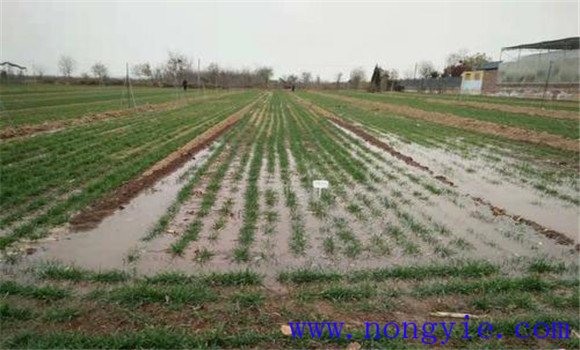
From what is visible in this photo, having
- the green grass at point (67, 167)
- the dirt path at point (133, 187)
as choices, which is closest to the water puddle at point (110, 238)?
the dirt path at point (133, 187)

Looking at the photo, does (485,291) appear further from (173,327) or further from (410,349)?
(173,327)

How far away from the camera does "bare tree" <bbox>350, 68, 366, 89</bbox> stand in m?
102

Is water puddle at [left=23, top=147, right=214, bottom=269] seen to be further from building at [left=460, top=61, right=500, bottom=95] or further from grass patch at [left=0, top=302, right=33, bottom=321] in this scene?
building at [left=460, top=61, right=500, bottom=95]

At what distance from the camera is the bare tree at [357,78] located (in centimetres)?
10231

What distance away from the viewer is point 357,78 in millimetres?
104188

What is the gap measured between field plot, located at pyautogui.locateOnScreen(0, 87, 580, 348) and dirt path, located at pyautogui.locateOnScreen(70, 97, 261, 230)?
0.05 m

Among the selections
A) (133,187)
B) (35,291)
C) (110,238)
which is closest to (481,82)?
(133,187)

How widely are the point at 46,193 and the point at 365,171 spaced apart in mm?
7138

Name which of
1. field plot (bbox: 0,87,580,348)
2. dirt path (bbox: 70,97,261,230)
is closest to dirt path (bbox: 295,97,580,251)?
field plot (bbox: 0,87,580,348)

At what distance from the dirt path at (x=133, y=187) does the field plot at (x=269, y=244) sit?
0.05 metres

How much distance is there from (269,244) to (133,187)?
4.14 m

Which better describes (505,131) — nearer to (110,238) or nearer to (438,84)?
(110,238)

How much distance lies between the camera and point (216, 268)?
4941 mm

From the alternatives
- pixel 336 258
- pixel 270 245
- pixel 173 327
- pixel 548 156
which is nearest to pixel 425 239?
pixel 336 258
